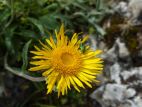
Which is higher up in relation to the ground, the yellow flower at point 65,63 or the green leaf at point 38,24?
the green leaf at point 38,24

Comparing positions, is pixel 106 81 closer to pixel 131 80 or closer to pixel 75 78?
pixel 131 80

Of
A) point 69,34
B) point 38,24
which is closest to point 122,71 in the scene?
point 69,34

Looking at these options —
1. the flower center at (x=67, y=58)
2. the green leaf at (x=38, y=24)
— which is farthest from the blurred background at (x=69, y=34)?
the flower center at (x=67, y=58)

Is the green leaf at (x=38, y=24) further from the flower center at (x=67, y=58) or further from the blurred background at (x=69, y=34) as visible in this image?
the flower center at (x=67, y=58)

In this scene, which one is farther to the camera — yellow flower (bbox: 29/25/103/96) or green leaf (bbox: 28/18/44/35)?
green leaf (bbox: 28/18/44/35)

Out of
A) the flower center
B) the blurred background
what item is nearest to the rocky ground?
the blurred background

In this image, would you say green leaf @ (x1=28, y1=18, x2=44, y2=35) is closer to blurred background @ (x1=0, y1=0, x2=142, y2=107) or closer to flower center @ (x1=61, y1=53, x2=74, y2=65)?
blurred background @ (x1=0, y1=0, x2=142, y2=107)

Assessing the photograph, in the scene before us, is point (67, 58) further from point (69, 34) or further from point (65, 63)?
point (69, 34)
